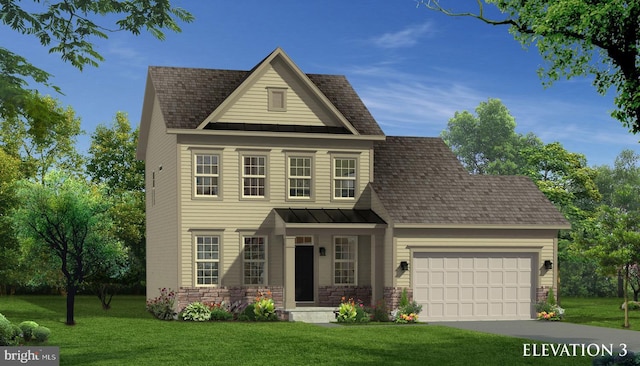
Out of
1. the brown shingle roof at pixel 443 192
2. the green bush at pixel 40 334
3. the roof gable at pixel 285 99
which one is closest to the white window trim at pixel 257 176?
the roof gable at pixel 285 99

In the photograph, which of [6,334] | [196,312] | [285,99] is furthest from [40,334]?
[285,99]

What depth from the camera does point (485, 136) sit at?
252 feet

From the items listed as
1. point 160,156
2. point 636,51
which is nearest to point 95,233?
point 160,156

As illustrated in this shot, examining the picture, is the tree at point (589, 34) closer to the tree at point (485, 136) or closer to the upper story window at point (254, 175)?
the upper story window at point (254, 175)

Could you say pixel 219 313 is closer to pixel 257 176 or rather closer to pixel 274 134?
pixel 257 176

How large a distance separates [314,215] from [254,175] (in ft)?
8.67

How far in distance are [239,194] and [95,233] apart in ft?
22.9

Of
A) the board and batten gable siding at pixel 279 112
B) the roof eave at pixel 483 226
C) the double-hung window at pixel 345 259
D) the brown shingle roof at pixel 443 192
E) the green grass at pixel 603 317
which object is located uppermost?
the board and batten gable siding at pixel 279 112

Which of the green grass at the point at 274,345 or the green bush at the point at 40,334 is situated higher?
the green bush at the point at 40,334

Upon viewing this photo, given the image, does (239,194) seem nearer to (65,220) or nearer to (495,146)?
(65,220)

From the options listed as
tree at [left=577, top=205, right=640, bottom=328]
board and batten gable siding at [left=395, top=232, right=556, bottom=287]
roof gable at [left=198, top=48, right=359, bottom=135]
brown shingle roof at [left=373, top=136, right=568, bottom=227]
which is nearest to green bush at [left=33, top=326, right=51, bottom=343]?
A: roof gable at [left=198, top=48, right=359, bottom=135]

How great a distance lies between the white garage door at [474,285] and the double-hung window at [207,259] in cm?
705

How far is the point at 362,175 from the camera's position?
33312mm

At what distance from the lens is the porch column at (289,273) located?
30766 millimetres
